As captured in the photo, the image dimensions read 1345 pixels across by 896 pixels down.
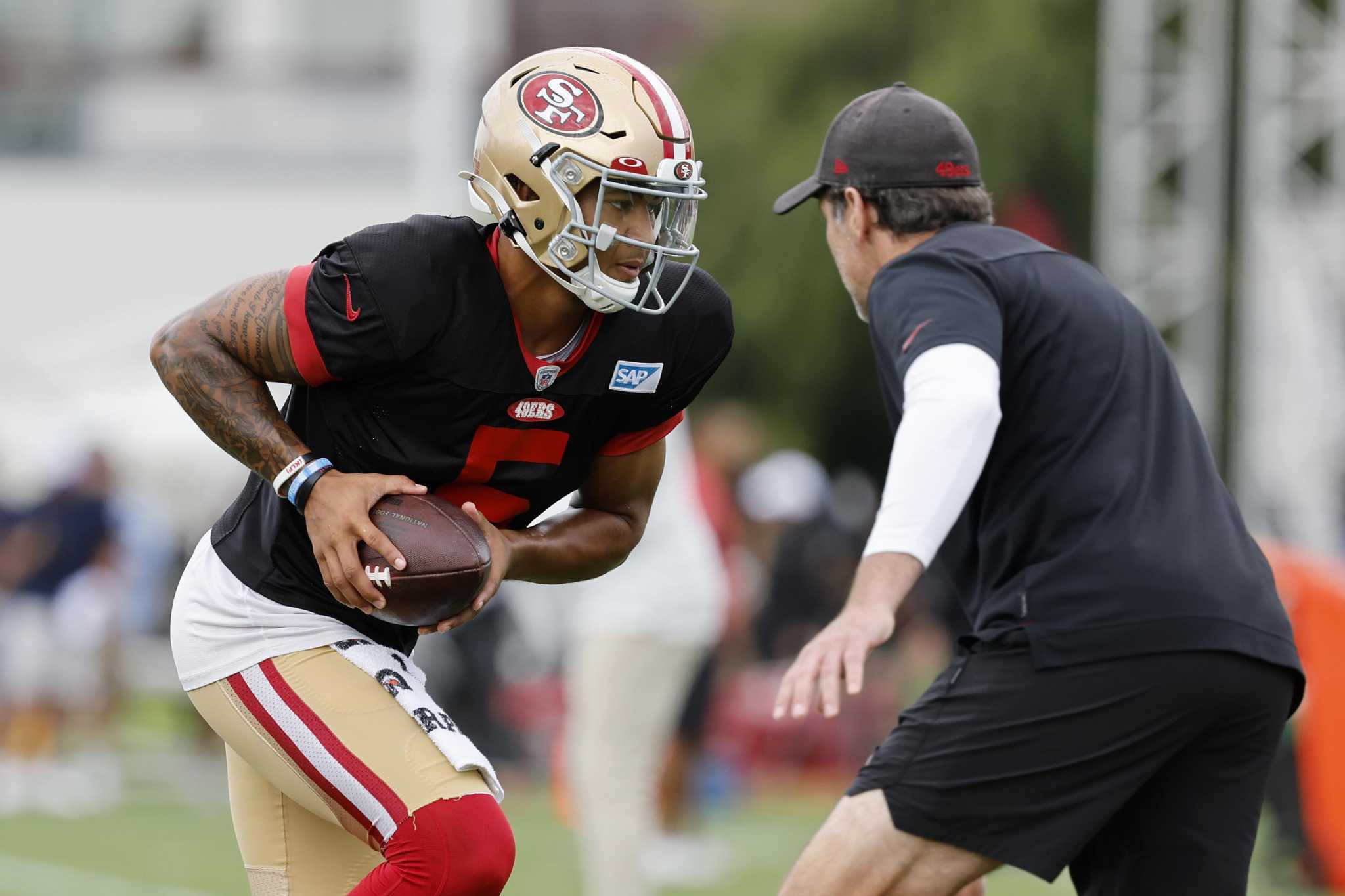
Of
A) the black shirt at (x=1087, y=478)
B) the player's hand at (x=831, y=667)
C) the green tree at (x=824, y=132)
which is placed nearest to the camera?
the player's hand at (x=831, y=667)

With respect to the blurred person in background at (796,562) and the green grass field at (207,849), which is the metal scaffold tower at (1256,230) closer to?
the blurred person in background at (796,562)

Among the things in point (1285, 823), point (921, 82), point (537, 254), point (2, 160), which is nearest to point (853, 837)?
point (537, 254)

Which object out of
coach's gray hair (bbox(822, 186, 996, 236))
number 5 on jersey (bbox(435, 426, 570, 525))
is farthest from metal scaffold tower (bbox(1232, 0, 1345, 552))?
number 5 on jersey (bbox(435, 426, 570, 525))

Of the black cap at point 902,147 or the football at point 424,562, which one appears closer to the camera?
the football at point 424,562

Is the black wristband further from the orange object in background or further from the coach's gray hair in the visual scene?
the orange object in background

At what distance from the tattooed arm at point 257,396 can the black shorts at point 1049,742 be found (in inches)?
40.1

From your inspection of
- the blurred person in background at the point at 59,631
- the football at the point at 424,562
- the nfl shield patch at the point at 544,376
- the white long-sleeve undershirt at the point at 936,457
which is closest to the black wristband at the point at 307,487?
the football at the point at 424,562

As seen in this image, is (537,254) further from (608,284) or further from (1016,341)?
(1016,341)

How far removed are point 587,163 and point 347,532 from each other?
0.80 m

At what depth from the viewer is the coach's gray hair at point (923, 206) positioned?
140 inches

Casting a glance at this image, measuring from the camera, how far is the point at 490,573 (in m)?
3.39

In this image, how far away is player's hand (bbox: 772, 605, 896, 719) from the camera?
2816 millimetres

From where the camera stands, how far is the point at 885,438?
20.4 metres

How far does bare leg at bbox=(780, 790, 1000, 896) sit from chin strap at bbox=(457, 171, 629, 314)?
3.36 ft
